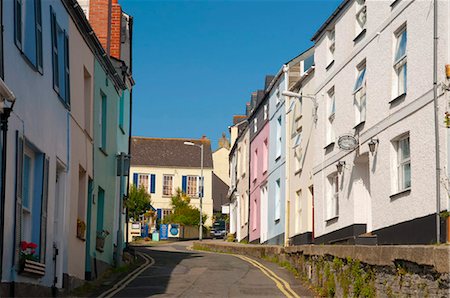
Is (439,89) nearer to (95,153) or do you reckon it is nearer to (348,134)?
(348,134)

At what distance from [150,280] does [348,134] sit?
6.56m

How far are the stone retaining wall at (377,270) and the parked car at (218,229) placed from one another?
141ft

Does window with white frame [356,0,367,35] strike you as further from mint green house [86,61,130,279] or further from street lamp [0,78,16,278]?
street lamp [0,78,16,278]

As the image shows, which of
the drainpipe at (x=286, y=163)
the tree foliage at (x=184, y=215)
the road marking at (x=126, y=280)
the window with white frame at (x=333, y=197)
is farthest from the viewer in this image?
the tree foliage at (x=184, y=215)

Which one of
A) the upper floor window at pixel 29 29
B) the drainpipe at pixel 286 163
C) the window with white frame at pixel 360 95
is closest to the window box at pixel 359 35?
the window with white frame at pixel 360 95

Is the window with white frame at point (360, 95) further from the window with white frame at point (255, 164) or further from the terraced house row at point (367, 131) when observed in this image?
the window with white frame at point (255, 164)

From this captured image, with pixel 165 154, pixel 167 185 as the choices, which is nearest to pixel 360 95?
pixel 167 185

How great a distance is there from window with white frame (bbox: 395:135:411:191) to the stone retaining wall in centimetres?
221

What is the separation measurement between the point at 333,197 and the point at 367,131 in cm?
410

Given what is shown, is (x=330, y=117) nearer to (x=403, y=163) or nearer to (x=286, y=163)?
(x=403, y=163)

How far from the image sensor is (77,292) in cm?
1769

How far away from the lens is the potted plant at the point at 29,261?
43.1 ft

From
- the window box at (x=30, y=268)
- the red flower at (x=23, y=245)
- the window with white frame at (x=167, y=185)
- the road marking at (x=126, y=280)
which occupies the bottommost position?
the road marking at (x=126, y=280)

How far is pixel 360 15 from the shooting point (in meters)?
22.0
